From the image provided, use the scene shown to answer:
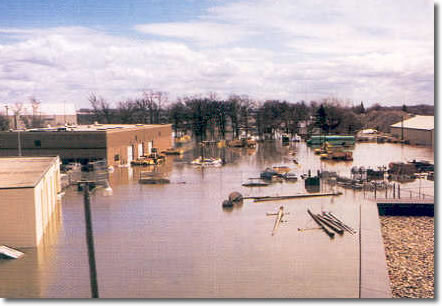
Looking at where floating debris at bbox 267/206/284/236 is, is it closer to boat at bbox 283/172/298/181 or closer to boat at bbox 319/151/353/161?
boat at bbox 283/172/298/181

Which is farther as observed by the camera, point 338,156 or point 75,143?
point 338,156

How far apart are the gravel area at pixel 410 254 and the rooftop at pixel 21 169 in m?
3.17

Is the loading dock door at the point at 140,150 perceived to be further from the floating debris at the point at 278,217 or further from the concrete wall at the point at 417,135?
the concrete wall at the point at 417,135

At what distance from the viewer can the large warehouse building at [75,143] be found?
5879 millimetres

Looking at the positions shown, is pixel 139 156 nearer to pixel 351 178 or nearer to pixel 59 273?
A: pixel 351 178

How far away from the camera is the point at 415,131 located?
6523 millimetres

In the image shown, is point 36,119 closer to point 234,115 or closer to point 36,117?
point 36,117

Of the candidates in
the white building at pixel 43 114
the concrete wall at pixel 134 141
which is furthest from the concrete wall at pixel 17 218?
the concrete wall at pixel 134 141

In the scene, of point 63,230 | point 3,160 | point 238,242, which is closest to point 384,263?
point 238,242

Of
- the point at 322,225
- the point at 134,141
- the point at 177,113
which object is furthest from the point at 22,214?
the point at 177,113

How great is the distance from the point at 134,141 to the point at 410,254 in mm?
5514

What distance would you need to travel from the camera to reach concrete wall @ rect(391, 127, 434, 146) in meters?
5.91

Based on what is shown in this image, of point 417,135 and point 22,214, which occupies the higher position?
point 417,135

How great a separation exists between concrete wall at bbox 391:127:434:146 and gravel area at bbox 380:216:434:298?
1527 mm
